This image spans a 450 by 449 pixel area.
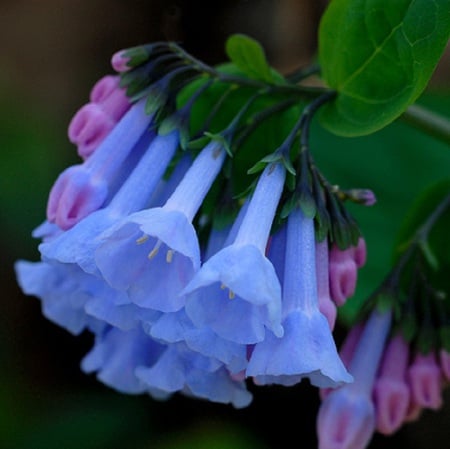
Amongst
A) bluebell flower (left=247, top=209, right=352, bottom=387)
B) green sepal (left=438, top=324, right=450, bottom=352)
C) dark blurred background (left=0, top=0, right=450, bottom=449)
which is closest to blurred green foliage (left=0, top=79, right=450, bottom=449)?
dark blurred background (left=0, top=0, right=450, bottom=449)

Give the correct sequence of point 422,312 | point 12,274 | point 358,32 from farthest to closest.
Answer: point 12,274, point 422,312, point 358,32

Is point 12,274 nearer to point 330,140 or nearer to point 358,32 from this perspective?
point 330,140

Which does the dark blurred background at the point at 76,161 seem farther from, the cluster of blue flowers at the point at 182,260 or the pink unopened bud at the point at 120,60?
the pink unopened bud at the point at 120,60

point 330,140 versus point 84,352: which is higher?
point 330,140

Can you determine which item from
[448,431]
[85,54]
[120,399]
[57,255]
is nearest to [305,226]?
[57,255]

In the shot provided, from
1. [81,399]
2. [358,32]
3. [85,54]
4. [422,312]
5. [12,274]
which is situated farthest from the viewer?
[85,54]

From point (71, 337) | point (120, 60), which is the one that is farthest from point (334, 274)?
point (71, 337)

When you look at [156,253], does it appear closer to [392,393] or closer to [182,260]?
[182,260]
